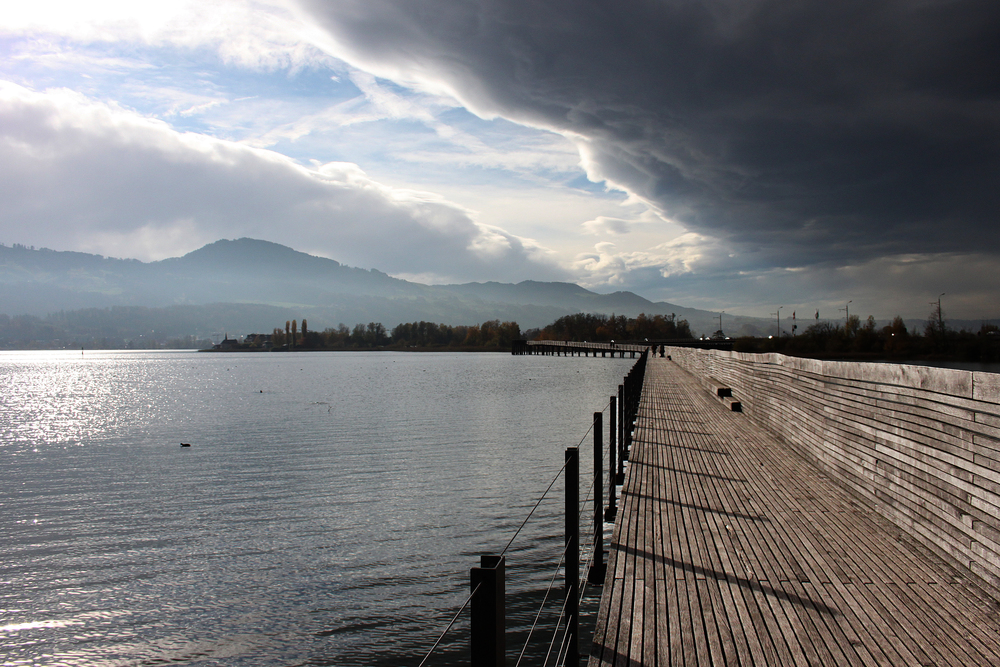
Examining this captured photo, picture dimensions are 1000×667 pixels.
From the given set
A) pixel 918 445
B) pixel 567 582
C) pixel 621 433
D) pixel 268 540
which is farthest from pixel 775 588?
pixel 268 540

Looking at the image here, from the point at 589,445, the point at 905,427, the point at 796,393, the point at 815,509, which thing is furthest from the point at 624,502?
the point at 589,445

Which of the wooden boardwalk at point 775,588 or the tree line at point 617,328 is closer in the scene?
the wooden boardwalk at point 775,588

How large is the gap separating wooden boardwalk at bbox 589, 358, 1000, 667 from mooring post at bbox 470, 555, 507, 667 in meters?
2.14

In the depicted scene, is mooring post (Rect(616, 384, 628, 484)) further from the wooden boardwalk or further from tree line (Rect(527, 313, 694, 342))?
tree line (Rect(527, 313, 694, 342))

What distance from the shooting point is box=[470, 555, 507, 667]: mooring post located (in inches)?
79.3

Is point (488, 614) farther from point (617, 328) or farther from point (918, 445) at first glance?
point (617, 328)

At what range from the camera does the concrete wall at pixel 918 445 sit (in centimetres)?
492

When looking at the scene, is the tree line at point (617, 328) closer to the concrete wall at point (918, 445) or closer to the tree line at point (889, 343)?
the tree line at point (889, 343)

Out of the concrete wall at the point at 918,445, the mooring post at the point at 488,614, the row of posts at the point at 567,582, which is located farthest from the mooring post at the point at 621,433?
the mooring post at the point at 488,614

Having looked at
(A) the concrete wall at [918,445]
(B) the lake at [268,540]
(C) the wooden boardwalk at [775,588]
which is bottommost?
(B) the lake at [268,540]

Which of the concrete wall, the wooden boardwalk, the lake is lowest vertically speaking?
the lake

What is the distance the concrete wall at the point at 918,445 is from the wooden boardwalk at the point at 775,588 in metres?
0.26

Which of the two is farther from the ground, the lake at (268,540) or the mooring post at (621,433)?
the mooring post at (621,433)

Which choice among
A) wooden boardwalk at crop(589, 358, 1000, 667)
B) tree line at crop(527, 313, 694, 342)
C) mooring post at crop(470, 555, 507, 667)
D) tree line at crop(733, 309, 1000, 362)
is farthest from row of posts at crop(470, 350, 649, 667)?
tree line at crop(527, 313, 694, 342)
